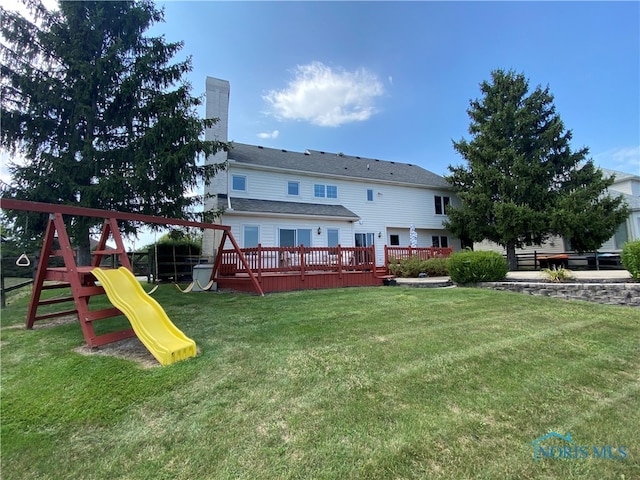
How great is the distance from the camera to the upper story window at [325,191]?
16.6 meters

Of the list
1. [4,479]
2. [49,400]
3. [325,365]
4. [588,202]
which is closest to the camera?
[4,479]

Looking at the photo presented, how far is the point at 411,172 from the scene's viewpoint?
21000 mm

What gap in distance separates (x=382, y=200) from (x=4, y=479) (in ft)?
57.9

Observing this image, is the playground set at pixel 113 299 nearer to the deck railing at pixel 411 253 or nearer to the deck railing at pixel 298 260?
the deck railing at pixel 298 260

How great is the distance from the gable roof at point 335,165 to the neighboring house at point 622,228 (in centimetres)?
695

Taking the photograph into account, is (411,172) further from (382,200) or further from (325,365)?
(325,365)

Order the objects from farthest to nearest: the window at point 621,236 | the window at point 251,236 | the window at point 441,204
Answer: the window at point 441,204 < the window at point 621,236 < the window at point 251,236

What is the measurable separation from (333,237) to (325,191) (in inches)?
119

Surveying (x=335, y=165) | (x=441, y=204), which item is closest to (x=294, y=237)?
(x=335, y=165)

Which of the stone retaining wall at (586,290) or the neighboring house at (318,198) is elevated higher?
the neighboring house at (318,198)

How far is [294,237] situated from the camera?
1444 centimetres

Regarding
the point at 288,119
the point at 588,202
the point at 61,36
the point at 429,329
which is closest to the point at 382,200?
the point at 288,119

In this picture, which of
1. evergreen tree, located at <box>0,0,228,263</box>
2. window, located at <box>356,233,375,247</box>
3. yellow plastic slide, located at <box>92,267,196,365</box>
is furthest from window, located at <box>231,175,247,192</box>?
yellow plastic slide, located at <box>92,267,196,365</box>

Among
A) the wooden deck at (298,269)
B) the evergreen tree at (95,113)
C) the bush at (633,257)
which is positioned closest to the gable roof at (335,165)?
the evergreen tree at (95,113)
